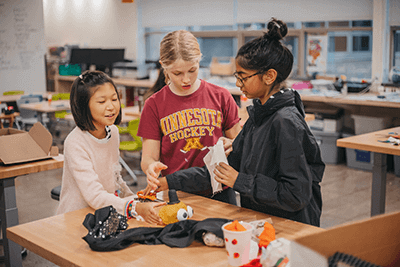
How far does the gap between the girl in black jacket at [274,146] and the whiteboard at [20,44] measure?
15.7 feet

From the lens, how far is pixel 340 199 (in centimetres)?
418

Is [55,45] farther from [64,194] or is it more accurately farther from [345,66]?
[64,194]

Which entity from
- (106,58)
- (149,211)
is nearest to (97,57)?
(106,58)

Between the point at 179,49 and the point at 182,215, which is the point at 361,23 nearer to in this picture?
the point at 179,49

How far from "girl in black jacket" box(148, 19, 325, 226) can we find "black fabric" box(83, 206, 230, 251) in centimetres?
18

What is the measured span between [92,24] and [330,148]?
6.41 m

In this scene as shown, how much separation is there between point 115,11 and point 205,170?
8.48m

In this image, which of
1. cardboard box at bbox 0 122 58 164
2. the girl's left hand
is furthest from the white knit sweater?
cardboard box at bbox 0 122 58 164

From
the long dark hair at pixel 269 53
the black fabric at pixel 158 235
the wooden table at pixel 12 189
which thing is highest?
the long dark hair at pixel 269 53

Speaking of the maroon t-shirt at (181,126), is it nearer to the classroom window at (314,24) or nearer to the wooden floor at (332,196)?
the wooden floor at (332,196)

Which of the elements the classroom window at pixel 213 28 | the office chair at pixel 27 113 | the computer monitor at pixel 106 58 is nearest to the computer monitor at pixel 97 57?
the computer monitor at pixel 106 58

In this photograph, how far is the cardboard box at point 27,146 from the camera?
7.74 ft

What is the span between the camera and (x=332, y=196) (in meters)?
4.27

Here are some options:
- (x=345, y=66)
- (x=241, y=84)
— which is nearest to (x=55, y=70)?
(x=345, y=66)
